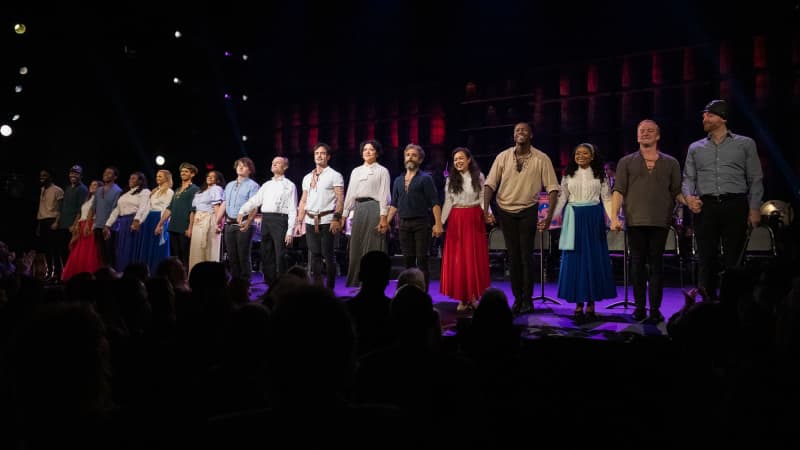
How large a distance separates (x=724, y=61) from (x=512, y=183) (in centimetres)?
622

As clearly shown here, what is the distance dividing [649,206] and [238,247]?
163 inches

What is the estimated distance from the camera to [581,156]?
4906mm

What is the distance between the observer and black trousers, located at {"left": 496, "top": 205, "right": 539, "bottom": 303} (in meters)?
5.17

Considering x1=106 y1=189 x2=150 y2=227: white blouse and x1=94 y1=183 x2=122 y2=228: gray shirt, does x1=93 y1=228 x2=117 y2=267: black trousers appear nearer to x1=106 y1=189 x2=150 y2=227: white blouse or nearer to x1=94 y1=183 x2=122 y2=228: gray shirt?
x1=94 y1=183 x2=122 y2=228: gray shirt

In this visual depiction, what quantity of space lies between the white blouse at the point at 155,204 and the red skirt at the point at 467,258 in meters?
3.66

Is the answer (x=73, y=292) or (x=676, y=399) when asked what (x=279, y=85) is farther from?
(x=676, y=399)

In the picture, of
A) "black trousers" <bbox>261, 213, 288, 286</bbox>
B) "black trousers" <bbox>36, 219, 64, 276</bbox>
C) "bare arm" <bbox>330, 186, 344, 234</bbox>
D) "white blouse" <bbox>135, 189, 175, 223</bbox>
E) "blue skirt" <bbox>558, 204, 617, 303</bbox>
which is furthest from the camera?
"black trousers" <bbox>36, 219, 64, 276</bbox>

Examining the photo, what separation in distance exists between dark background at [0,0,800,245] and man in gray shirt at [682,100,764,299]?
546 centimetres

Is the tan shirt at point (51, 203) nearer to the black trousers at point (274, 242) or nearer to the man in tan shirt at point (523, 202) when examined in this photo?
the black trousers at point (274, 242)

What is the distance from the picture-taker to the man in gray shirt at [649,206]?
A: 4.59m

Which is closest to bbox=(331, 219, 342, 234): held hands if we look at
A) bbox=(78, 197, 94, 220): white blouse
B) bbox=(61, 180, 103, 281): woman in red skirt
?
bbox=(61, 180, 103, 281): woman in red skirt

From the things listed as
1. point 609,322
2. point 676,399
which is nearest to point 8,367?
point 676,399

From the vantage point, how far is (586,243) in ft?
16.0

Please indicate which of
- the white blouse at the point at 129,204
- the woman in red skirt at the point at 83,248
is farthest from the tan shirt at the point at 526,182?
the woman in red skirt at the point at 83,248
